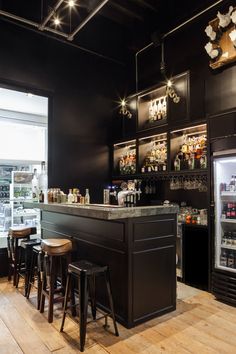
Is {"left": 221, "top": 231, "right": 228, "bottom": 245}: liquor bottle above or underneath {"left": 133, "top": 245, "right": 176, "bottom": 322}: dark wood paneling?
above

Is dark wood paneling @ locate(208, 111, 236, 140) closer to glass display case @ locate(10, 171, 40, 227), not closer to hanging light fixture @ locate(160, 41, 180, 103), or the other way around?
hanging light fixture @ locate(160, 41, 180, 103)

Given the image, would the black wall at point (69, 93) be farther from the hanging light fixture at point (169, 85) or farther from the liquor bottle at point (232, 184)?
the liquor bottle at point (232, 184)

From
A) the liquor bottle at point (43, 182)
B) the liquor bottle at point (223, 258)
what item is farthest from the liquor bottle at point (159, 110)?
the liquor bottle at point (223, 258)

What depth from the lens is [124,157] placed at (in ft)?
18.0

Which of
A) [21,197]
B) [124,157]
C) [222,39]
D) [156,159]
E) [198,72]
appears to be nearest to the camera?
[222,39]

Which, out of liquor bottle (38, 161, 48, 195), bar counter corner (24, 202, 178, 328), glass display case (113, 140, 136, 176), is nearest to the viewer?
bar counter corner (24, 202, 178, 328)

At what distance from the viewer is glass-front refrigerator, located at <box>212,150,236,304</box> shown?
327 cm

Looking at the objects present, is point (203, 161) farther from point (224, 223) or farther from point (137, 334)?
point (137, 334)

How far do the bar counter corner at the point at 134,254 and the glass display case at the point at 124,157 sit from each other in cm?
223

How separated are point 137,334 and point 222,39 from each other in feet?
12.7

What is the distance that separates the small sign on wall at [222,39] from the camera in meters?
3.70

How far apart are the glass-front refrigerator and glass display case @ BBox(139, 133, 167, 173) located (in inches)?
44.1

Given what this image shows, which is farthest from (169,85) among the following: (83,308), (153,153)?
(83,308)

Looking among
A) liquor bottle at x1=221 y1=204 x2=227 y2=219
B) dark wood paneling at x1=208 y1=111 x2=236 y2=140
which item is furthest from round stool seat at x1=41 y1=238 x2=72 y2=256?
dark wood paneling at x1=208 y1=111 x2=236 y2=140
